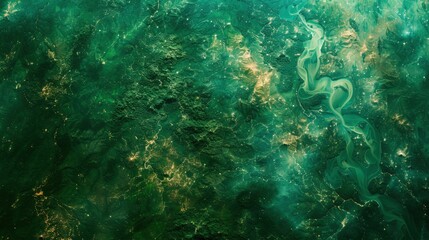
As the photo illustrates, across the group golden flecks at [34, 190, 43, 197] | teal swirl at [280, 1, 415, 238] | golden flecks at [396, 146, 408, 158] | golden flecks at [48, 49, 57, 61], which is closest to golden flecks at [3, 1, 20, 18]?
golden flecks at [48, 49, 57, 61]

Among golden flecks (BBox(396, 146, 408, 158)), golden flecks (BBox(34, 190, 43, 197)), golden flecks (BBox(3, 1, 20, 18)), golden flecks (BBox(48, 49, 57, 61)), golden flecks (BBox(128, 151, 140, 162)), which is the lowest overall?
golden flecks (BBox(396, 146, 408, 158))

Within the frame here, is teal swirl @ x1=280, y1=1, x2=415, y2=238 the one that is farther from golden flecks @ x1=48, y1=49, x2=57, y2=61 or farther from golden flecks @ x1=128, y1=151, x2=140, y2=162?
golden flecks @ x1=48, y1=49, x2=57, y2=61

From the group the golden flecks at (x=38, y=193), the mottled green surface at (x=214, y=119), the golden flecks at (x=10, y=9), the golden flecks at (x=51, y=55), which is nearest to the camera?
the mottled green surface at (x=214, y=119)

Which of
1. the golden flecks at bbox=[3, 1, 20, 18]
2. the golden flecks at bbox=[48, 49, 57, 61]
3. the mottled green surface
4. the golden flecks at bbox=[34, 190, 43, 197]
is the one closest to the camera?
the mottled green surface

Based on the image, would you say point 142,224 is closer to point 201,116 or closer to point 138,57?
point 201,116

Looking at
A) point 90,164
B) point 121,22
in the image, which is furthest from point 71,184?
point 121,22

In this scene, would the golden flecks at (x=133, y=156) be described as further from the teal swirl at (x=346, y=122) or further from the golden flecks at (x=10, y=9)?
the golden flecks at (x=10, y=9)

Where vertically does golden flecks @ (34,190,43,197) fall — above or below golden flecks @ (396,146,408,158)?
above

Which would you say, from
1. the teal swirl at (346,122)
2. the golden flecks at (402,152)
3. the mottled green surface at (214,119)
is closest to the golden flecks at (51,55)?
the mottled green surface at (214,119)
